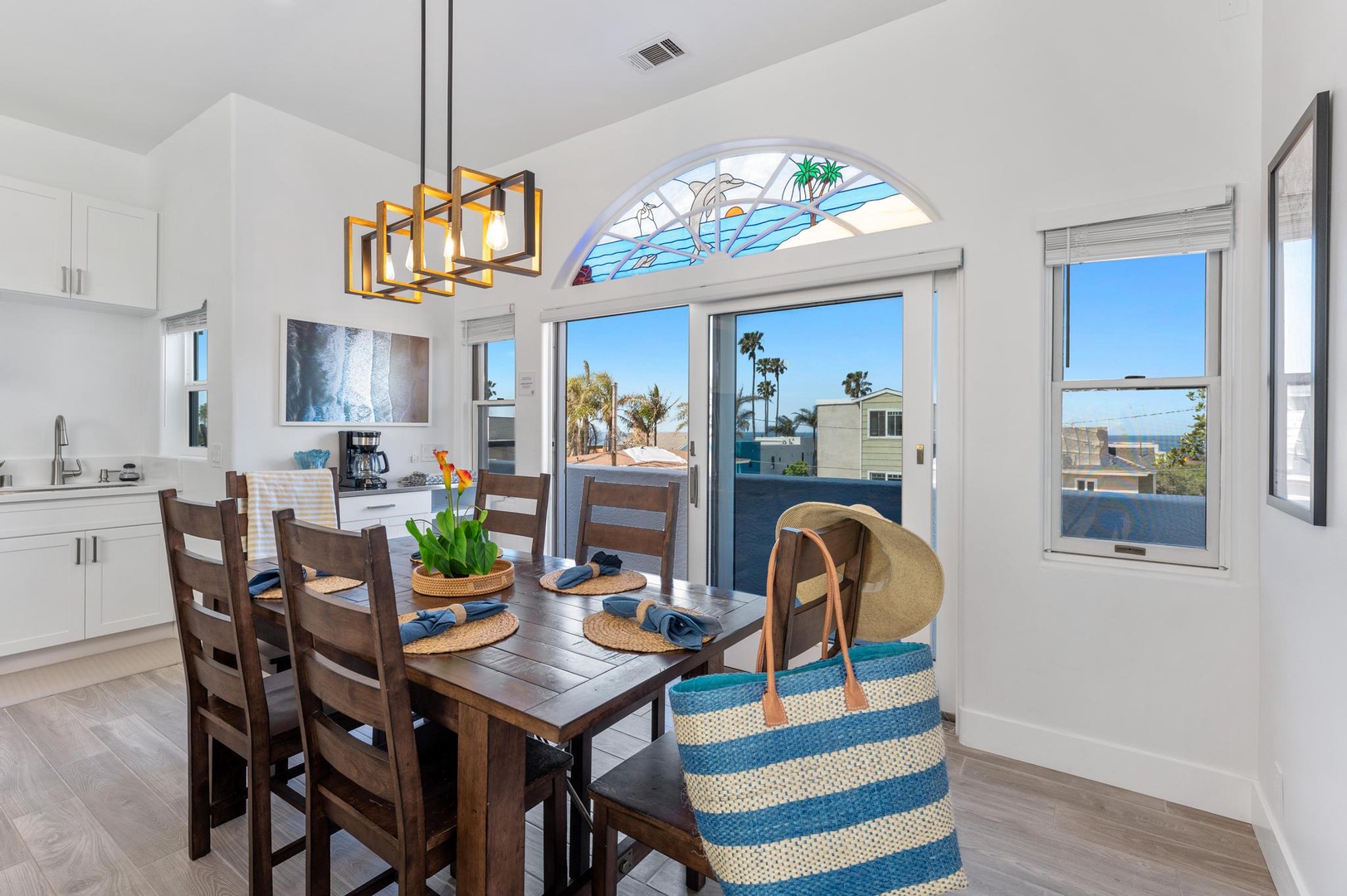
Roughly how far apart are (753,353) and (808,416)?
43 centimetres

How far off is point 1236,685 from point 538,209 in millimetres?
2711

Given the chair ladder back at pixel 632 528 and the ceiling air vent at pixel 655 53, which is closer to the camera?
the chair ladder back at pixel 632 528

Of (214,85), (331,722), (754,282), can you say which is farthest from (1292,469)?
(214,85)

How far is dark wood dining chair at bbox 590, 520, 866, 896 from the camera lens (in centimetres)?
124

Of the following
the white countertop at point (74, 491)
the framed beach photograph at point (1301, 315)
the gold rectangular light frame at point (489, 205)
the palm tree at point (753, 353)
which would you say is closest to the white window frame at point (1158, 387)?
the framed beach photograph at point (1301, 315)

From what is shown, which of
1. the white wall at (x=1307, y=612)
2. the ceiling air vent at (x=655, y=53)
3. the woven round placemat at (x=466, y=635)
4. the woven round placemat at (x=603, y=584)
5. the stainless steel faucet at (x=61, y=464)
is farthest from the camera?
the stainless steel faucet at (x=61, y=464)

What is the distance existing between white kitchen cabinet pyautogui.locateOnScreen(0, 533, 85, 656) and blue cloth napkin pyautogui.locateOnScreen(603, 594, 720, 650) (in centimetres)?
350

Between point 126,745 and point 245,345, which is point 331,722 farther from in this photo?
point 245,345

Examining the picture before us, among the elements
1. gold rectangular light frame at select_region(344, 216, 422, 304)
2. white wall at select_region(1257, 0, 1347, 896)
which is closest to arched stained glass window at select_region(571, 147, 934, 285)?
white wall at select_region(1257, 0, 1347, 896)

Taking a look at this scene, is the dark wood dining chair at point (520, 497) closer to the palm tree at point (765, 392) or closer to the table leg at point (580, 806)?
the table leg at point (580, 806)

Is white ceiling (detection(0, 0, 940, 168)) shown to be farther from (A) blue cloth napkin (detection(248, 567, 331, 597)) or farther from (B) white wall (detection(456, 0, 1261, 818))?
(A) blue cloth napkin (detection(248, 567, 331, 597))

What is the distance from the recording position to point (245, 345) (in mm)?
3539

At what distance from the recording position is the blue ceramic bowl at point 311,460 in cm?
369

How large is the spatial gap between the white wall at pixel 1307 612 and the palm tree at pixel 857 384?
4.35 ft
